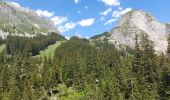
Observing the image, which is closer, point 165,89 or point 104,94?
point 165,89

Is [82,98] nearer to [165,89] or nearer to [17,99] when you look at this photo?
[17,99]

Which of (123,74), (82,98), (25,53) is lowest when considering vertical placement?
(82,98)

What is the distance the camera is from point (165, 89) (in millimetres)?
78000

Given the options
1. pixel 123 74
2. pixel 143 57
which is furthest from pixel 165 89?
pixel 123 74

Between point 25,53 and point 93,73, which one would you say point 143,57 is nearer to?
point 93,73

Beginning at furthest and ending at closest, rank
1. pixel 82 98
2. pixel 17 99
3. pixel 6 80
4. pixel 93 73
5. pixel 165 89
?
pixel 93 73
pixel 6 80
pixel 82 98
pixel 17 99
pixel 165 89

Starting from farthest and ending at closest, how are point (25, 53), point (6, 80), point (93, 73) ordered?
1. point (25, 53)
2. point (93, 73)
3. point (6, 80)

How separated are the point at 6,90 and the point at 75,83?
29.7 metres

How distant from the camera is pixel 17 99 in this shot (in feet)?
354

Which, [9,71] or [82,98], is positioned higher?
[9,71]

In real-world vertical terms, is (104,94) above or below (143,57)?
below

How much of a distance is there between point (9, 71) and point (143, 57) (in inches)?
3367

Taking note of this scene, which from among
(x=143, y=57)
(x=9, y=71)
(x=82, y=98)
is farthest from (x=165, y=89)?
(x=9, y=71)

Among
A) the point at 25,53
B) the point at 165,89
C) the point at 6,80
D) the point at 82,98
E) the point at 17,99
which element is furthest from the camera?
the point at 25,53
